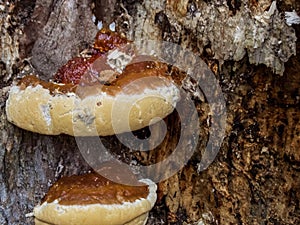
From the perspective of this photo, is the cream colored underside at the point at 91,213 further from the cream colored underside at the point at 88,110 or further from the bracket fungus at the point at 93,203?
the cream colored underside at the point at 88,110

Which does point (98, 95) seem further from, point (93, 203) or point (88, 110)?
point (93, 203)

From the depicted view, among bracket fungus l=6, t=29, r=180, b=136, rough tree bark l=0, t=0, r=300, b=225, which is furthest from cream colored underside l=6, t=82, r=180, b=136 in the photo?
rough tree bark l=0, t=0, r=300, b=225

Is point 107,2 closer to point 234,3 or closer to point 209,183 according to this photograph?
point 234,3

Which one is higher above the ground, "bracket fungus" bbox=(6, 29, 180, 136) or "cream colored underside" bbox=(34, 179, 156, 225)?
"bracket fungus" bbox=(6, 29, 180, 136)

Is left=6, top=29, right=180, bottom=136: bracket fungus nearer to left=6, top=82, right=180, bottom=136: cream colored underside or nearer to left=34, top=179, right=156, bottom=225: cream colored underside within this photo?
left=6, top=82, right=180, bottom=136: cream colored underside

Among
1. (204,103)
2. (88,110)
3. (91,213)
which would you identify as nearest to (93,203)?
(91,213)

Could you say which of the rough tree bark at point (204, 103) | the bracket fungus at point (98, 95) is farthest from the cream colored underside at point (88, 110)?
the rough tree bark at point (204, 103)

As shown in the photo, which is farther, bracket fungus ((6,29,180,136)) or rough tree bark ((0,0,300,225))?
rough tree bark ((0,0,300,225))

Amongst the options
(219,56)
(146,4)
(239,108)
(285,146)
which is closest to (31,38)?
(146,4)
